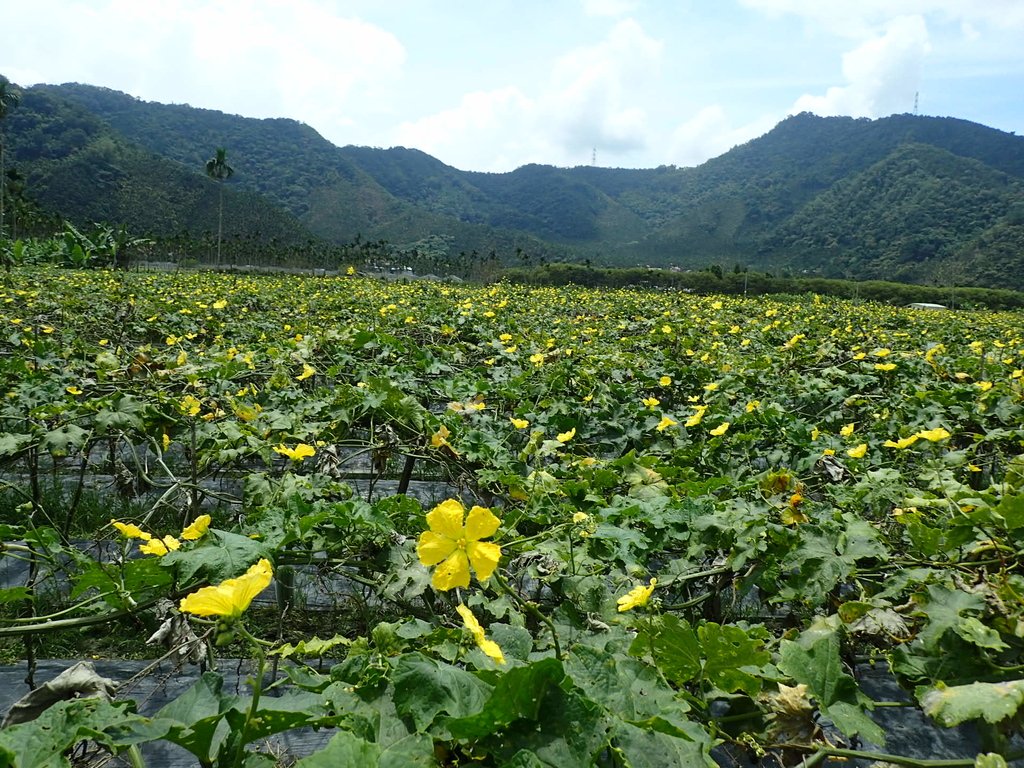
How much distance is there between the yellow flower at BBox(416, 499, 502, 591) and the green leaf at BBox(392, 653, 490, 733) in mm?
138

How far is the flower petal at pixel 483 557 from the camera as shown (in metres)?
0.98

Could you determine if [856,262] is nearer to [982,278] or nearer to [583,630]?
[982,278]

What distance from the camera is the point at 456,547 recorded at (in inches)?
39.8

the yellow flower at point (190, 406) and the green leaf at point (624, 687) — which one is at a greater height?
the yellow flower at point (190, 406)

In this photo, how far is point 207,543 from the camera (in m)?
1.32

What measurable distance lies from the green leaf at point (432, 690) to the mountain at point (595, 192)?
43.5 meters

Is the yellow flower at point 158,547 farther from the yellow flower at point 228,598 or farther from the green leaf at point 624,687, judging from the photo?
the green leaf at point 624,687

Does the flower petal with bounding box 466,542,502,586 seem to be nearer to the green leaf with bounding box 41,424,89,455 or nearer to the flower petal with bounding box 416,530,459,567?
the flower petal with bounding box 416,530,459,567

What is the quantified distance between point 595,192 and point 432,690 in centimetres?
12553

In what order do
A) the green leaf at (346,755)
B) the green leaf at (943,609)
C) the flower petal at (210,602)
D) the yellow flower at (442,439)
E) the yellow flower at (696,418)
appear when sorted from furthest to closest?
the yellow flower at (696,418)
the yellow flower at (442,439)
the green leaf at (943,609)
the flower petal at (210,602)
the green leaf at (346,755)

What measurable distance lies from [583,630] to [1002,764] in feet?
2.38

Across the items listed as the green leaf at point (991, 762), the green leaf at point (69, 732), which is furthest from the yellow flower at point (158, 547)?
the green leaf at point (991, 762)

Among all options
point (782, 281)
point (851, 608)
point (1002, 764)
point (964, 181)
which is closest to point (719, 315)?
point (851, 608)

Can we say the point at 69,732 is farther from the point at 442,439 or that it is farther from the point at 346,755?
the point at 442,439
